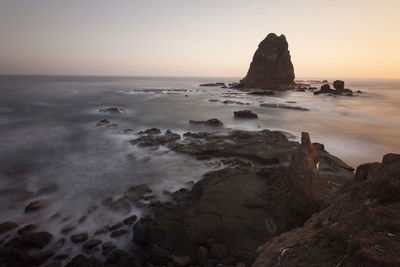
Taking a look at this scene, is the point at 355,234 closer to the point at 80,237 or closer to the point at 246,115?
the point at 80,237

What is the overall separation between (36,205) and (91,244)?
2.89 m

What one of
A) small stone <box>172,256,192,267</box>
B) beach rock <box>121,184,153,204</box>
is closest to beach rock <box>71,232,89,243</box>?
beach rock <box>121,184,153,204</box>

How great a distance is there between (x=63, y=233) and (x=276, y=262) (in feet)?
18.6

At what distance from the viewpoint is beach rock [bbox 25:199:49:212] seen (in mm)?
6723

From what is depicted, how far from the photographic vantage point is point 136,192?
7.57m

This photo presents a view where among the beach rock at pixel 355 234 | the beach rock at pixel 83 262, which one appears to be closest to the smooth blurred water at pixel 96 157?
the beach rock at pixel 83 262

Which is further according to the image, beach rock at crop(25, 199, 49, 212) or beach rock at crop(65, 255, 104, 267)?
beach rock at crop(25, 199, 49, 212)

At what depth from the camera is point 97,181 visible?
884 centimetres

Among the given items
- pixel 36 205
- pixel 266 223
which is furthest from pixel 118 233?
pixel 266 223

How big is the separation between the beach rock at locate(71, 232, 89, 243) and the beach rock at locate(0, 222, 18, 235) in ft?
5.99

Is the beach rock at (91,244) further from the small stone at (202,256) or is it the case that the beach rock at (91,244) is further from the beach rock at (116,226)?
the small stone at (202,256)

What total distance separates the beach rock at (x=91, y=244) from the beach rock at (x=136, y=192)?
1781 millimetres

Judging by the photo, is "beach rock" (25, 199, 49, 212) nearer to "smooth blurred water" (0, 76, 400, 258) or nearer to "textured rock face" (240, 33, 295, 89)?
"smooth blurred water" (0, 76, 400, 258)

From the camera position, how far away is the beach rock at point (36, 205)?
22.1ft
